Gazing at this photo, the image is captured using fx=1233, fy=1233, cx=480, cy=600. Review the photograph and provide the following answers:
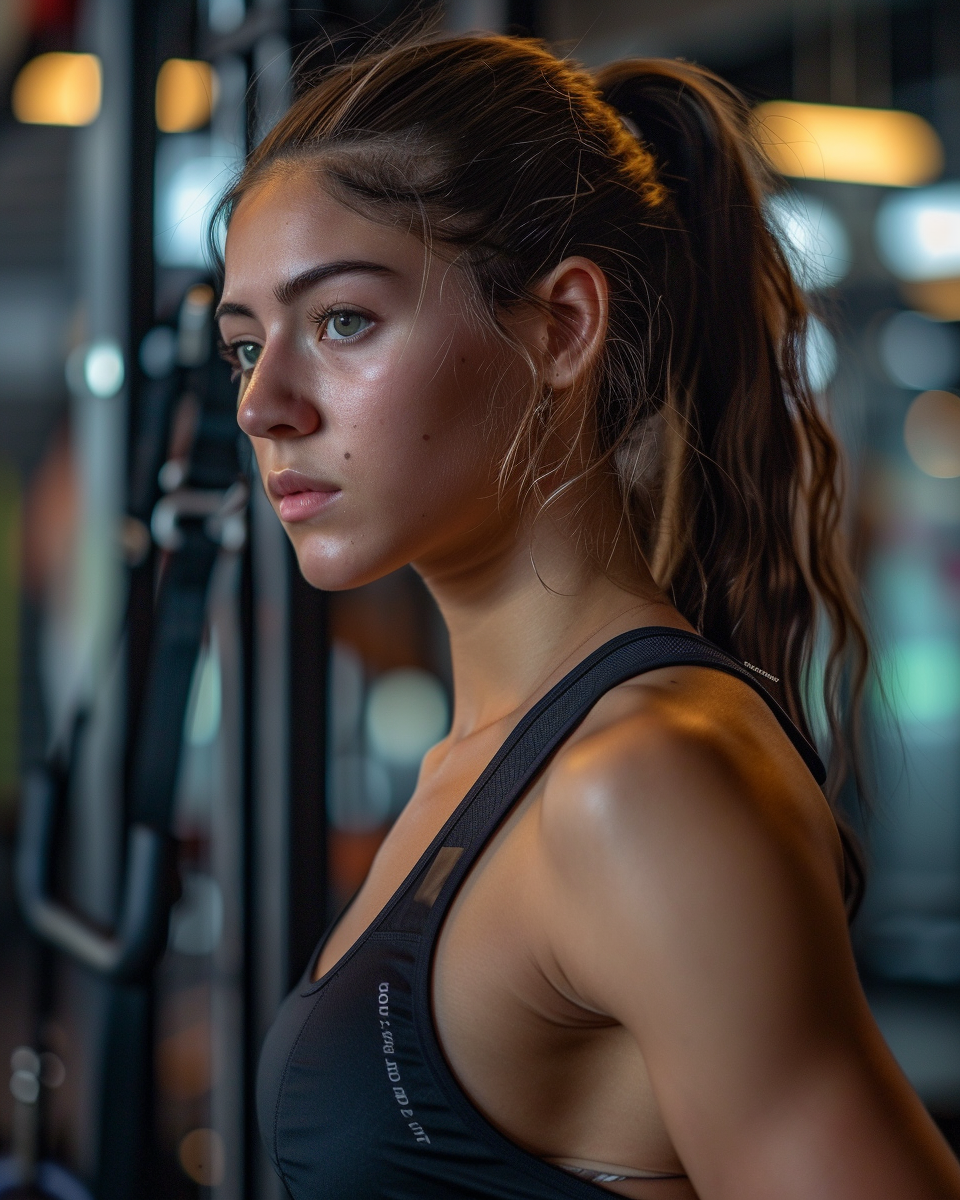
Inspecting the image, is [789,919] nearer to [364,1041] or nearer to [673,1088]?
[673,1088]

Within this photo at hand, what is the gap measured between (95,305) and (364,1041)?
1.33 metres

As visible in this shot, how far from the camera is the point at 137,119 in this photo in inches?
64.4

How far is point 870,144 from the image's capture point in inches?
144

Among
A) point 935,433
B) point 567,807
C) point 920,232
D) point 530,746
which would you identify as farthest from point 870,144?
point 567,807

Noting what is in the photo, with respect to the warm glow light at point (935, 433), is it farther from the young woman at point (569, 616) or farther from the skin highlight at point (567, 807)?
the skin highlight at point (567, 807)

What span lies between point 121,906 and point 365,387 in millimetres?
736

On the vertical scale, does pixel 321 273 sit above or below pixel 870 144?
above

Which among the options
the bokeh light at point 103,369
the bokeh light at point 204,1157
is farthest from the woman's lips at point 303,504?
the bokeh light at point 103,369

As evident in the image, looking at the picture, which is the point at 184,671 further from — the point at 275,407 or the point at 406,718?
the point at 406,718

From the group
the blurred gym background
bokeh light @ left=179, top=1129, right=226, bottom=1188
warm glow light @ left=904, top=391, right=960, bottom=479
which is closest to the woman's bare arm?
the blurred gym background

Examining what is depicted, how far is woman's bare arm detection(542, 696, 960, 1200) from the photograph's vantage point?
0.53 metres

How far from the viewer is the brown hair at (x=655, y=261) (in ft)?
2.66

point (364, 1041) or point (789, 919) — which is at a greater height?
point (789, 919)

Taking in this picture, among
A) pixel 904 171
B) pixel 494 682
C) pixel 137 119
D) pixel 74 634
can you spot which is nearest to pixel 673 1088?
pixel 494 682
